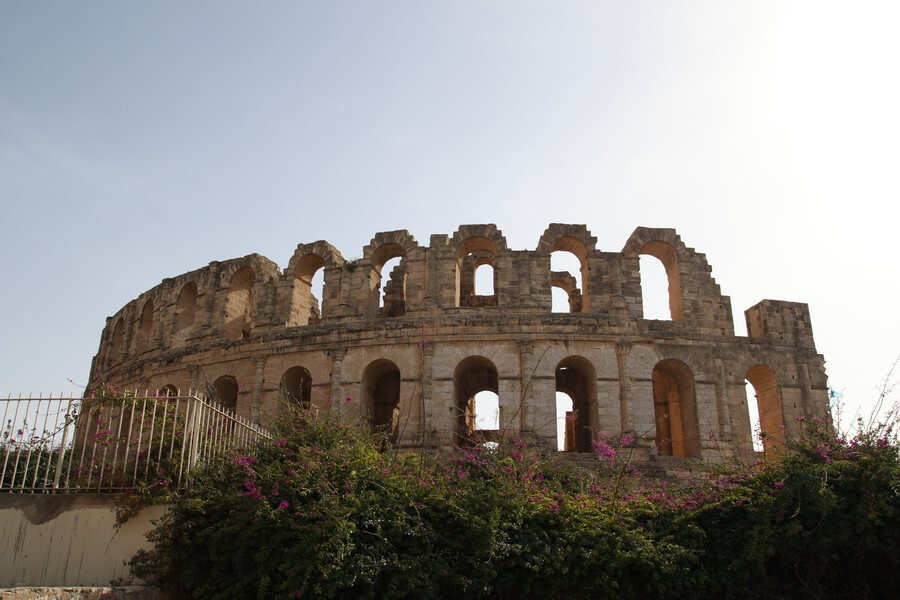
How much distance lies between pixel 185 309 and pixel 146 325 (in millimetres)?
2440

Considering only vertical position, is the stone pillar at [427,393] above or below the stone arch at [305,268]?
below

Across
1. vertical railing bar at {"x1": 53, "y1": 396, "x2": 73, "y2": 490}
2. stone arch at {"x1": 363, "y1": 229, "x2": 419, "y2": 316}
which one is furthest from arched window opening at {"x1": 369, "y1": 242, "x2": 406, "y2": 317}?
vertical railing bar at {"x1": 53, "y1": 396, "x2": 73, "y2": 490}

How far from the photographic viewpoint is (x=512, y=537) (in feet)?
29.6

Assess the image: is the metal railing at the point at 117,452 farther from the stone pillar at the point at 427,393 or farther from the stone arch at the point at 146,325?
the stone arch at the point at 146,325

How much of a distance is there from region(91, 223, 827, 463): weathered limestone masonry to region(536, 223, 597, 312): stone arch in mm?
40

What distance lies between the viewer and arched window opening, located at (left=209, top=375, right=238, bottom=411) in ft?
63.2

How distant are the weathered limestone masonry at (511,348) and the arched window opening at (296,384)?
0.20 ft

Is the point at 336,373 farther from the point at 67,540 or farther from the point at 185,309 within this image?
the point at 67,540

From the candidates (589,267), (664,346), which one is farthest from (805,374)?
(589,267)

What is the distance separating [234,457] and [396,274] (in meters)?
13.5

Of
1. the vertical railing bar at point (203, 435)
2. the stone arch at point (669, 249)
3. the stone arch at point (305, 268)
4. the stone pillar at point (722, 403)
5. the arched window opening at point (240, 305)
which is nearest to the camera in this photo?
the vertical railing bar at point (203, 435)

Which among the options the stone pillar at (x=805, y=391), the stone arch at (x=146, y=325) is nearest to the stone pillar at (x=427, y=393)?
the stone pillar at (x=805, y=391)

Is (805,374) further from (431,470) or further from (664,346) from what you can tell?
(431,470)

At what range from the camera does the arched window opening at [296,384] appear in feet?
60.1
